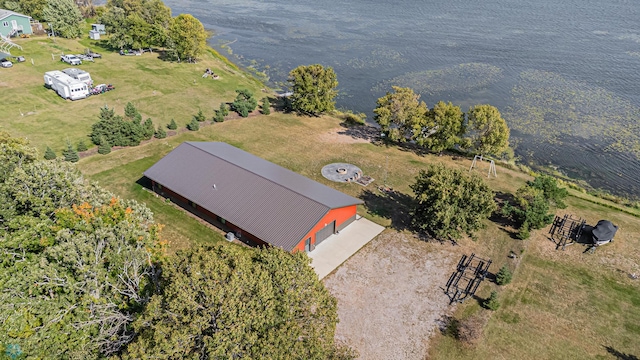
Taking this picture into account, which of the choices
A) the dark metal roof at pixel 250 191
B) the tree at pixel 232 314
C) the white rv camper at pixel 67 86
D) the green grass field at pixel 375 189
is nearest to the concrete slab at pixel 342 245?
the green grass field at pixel 375 189

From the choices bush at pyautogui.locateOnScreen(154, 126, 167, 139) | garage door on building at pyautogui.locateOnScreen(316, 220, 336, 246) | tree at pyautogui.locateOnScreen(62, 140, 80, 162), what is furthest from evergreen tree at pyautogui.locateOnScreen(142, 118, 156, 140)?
garage door on building at pyautogui.locateOnScreen(316, 220, 336, 246)

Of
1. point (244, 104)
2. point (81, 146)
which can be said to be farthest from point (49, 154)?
point (244, 104)

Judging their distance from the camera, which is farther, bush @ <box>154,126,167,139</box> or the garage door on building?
bush @ <box>154,126,167,139</box>

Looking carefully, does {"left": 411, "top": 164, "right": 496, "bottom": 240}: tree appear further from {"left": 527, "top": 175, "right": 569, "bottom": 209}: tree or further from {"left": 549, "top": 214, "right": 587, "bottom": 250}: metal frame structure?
{"left": 527, "top": 175, "right": 569, "bottom": 209}: tree

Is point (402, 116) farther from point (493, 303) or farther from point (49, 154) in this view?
point (49, 154)

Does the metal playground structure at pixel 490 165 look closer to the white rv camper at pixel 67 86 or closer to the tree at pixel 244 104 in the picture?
the tree at pixel 244 104

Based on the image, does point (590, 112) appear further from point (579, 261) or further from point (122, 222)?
point (122, 222)

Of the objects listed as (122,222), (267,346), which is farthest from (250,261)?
(122,222)
